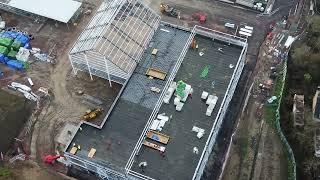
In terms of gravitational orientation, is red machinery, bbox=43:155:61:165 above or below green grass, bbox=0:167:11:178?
above

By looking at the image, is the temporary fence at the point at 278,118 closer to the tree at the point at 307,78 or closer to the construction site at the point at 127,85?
the tree at the point at 307,78

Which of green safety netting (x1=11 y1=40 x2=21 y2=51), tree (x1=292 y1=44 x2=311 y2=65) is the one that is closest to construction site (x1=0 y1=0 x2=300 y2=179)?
green safety netting (x1=11 y1=40 x2=21 y2=51)

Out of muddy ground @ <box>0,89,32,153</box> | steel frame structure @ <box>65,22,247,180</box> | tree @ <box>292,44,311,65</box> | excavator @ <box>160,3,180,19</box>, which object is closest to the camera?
steel frame structure @ <box>65,22,247,180</box>

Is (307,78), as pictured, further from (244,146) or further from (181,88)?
(181,88)

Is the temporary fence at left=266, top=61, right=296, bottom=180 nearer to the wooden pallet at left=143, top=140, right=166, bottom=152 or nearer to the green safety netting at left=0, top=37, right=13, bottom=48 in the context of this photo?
the wooden pallet at left=143, top=140, right=166, bottom=152

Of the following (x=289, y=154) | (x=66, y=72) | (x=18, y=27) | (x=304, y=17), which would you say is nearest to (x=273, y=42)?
(x=304, y=17)

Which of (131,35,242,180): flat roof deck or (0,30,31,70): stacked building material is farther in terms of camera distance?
(0,30,31,70): stacked building material
